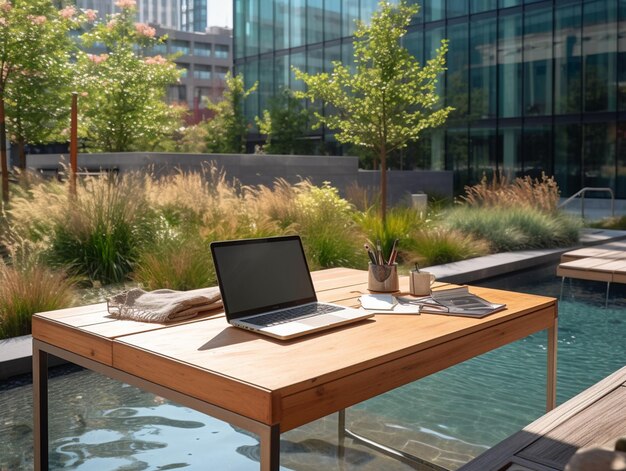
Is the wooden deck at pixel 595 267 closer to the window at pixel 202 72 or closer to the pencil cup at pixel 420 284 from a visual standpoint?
the pencil cup at pixel 420 284

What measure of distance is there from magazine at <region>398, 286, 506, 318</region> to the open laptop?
40 cm

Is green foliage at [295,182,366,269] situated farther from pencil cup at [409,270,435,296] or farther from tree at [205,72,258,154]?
tree at [205,72,258,154]

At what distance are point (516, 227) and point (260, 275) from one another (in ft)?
31.3

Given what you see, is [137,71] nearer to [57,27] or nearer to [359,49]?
[57,27]

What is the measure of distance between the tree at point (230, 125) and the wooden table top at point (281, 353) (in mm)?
29659

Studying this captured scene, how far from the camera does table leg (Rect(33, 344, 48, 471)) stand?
306 cm

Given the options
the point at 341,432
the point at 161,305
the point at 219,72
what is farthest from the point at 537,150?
the point at 219,72

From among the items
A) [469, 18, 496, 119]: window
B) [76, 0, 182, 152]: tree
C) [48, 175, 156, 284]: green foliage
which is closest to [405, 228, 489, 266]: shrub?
[48, 175, 156, 284]: green foliage

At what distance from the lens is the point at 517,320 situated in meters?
3.16

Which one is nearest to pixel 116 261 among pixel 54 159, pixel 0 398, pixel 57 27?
pixel 0 398

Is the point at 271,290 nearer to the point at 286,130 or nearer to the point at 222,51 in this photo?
the point at 286,130

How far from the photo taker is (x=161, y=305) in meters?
2.95

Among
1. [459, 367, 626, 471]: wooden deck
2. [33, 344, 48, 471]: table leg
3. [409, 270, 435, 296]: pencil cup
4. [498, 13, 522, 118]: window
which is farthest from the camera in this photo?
[498, 13, 522, 118]: window

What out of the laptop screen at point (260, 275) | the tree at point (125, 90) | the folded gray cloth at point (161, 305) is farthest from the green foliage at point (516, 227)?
the tree at point (125, 90)
